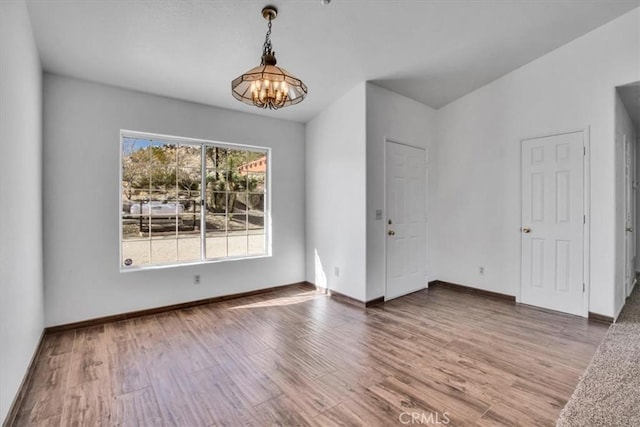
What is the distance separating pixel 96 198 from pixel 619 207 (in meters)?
5.96

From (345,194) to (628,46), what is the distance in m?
3.41

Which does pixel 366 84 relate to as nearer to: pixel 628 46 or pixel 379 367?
pixel 628 46

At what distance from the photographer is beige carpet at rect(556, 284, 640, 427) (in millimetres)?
1808

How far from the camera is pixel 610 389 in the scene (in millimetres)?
2090

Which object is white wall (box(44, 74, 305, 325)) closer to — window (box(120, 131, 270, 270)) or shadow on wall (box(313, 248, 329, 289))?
window (box(120, 131, 270, 270))

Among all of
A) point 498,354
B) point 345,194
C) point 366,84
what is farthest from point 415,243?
point 366,84

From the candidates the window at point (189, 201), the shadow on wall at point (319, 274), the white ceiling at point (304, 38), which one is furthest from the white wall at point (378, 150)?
the window at point (189, 201)

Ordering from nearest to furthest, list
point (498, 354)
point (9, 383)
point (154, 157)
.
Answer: point (9, 383), point (498, 354), point (154, 157)

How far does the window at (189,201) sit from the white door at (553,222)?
3.64 meters

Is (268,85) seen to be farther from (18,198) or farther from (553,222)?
(553,222)

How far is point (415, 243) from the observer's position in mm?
4555

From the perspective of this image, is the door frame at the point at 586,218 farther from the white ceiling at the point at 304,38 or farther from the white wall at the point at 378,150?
the white wall at the point at 378,150

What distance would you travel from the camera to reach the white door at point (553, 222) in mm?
3514

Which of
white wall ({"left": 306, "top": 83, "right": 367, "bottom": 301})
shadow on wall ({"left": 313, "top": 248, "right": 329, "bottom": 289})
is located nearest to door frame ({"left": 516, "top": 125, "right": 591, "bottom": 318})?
white wall ({"left": 306, "top": 83, "right": 367, "bottom": 301})
